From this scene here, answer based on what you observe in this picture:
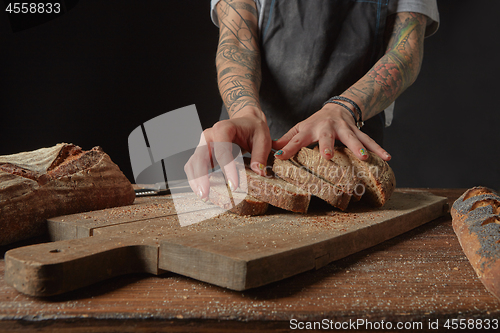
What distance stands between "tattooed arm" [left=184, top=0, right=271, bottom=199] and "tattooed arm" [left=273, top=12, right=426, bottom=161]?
0.15 metres

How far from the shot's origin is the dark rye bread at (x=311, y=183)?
61.7 inches

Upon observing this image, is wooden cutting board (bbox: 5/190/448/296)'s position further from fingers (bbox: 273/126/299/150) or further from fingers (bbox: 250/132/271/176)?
fingers (bbox: 273/126/299/150)

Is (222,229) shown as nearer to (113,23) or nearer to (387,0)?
(387,0)

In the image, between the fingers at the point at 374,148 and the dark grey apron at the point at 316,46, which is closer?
the fingers at the point at 374,148

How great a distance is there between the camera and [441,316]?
0.79 metres

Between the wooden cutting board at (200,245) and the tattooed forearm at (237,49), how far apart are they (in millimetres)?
1099

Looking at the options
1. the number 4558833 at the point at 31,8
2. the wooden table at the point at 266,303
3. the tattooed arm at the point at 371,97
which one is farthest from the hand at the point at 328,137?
the number 4558833 at the point at 31,8

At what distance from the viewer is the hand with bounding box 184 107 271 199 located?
1.63m

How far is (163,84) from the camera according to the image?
4414mm

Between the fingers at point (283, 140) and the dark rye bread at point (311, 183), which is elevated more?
the fingers at point (283, 140)

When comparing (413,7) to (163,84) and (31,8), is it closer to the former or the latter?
(163,84)

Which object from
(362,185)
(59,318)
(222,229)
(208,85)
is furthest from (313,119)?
(208,85)

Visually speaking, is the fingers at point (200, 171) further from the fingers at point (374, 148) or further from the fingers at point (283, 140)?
the fingers at point (374, 148)

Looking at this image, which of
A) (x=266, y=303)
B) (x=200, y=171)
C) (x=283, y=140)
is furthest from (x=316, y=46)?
(x=266, y=303)
